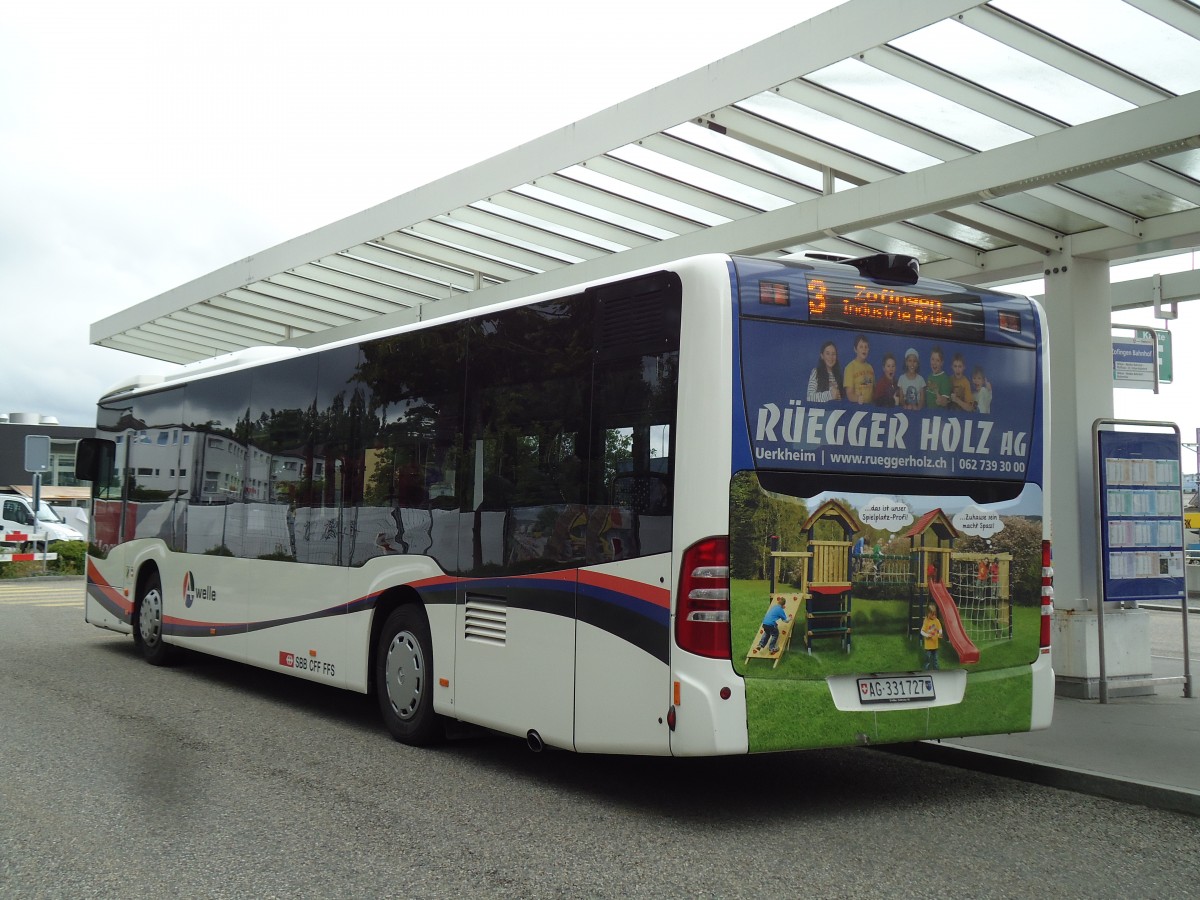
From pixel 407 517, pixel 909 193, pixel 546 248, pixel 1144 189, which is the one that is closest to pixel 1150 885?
pixel 407 517

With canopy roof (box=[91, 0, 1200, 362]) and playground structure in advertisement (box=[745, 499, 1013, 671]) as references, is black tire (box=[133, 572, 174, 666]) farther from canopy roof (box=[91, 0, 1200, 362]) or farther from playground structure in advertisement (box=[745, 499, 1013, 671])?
playground structure in advertisement (box=[745, 499, 1013, 671])

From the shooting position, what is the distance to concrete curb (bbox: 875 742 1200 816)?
6.68m

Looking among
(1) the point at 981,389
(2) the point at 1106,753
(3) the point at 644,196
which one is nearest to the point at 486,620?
(1) the point at 981,389

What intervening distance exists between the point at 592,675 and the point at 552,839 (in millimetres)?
987

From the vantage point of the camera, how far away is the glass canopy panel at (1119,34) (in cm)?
789

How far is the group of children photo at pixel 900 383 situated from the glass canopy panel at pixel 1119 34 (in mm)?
2821

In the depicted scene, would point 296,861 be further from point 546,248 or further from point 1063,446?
point 546,248

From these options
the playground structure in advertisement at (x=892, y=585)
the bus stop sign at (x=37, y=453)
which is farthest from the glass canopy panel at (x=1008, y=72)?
the bus stop sign at (x=37, y=453)

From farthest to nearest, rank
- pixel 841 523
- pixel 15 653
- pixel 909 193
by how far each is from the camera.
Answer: pixel 15 653 < pixel 909 193 < pixel 841 523

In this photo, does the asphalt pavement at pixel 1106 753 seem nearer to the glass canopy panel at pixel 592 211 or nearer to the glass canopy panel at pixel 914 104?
the glass canopy panel at pixel 914 104

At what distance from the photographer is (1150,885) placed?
5242 mm

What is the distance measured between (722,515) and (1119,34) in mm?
4766

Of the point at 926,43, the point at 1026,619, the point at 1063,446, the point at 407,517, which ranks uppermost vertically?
the point at 926,43

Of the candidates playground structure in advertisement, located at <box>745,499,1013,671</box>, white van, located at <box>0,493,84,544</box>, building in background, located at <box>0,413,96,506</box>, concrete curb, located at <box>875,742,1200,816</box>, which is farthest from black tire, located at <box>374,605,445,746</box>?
building in background, located at <box>0,413,96,506</box>
